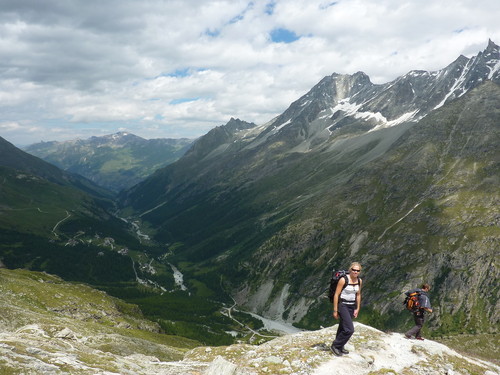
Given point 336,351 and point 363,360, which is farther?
point 336,351

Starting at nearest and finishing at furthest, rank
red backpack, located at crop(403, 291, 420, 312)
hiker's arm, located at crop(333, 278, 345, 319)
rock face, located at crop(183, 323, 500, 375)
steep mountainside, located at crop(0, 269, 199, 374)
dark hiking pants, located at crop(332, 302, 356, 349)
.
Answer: hiker's arm, located at crop(333, 278, 345, 319) → dark hiking pants, located at crop(332, 302, 356, 349) → rock face, located at crop(183, 323, 500, 375) → steep mountainside, located at crop(0, 269, 199, 374) → red backpack, located at crop(403, 291, 420, 312)

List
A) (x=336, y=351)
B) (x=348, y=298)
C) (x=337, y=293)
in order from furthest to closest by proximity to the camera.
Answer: (x=336, y=351) < (x=348, y=298) < (x=337, y=293)

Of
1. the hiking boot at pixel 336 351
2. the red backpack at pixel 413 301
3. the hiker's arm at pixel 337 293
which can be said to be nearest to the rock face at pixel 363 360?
the hiking boot at pixel 336 351

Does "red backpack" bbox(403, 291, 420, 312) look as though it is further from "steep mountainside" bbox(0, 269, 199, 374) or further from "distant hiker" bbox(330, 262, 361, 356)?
"steep mountainside" bbox(0, 269, 199, 374)

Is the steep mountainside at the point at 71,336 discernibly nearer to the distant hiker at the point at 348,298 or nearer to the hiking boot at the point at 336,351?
the hiking boot at the point at 336,351

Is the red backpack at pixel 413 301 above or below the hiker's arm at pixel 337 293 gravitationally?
below

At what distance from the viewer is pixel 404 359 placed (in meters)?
27.5

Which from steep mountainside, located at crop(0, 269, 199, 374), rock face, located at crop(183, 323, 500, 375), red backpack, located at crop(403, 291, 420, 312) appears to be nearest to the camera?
rock face, located at crop(183, 323, 500, 375)

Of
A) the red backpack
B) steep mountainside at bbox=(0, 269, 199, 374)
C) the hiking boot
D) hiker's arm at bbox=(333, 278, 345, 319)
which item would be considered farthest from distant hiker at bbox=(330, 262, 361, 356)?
steep mountainside at bbox=(0, 269, 199, 374)

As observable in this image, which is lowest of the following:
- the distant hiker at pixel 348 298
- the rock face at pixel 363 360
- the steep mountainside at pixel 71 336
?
the steep mountainside at pixel 71 336

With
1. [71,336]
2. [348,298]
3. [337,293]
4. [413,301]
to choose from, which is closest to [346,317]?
[348,298]

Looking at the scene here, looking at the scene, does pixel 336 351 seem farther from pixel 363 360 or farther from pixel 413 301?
pixel 413 301

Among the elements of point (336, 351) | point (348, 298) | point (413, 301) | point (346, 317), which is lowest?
point (336, 351)

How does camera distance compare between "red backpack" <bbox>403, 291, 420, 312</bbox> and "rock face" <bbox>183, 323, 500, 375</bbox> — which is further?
"red backpack" <bbox>403, 291, 420, 312</bbox>
